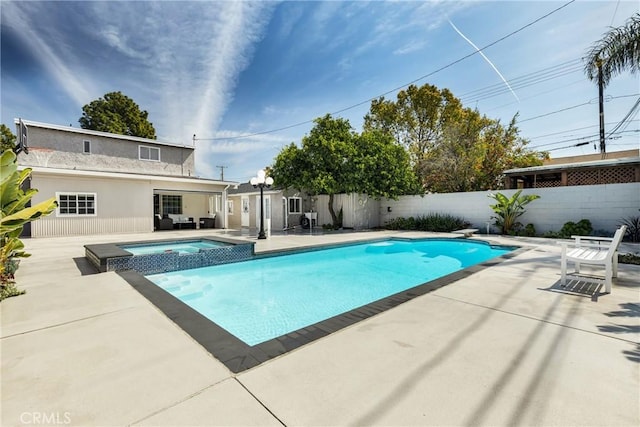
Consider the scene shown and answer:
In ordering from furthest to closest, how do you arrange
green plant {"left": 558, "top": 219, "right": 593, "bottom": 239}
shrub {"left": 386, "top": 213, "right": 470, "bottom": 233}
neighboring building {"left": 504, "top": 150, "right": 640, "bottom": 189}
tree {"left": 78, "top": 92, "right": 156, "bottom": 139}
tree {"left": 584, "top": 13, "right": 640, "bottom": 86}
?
tree {"left": 78, "top": 92, "right": 156, "bottom": 139} → shrub {"left": 386, "top": 213, "right": 470, "bottom": 233} → neighboring building {"left": 504, "top": 150, "right": 640, "bottom": 189} → green plant {"left": 558, "top": 219, "right": 593, "bottom": 239} → tree {"left": 584, "top": 13, "right": 640, "bottom": 86}

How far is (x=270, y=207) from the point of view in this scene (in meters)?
17.4

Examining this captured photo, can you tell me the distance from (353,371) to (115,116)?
3527cm

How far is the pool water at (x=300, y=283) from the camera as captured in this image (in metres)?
4.32

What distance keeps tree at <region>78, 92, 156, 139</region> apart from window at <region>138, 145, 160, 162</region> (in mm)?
13478

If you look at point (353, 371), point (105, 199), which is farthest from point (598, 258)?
point (105, 199)

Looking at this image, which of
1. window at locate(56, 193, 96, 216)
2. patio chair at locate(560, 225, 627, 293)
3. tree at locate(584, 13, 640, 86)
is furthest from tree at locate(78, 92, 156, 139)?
patio chair at locate(560, 225, 627, 293)

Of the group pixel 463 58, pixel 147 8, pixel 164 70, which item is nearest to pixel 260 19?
pixel 147 8

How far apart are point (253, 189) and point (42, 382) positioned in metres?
16.7

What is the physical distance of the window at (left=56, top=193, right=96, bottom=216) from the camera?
40.3 feet

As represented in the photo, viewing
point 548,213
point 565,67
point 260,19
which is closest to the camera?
point 260,19

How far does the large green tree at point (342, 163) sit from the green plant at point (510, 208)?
4393 mm

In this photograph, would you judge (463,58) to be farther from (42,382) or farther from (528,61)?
(42,382)

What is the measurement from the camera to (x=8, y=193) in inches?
147

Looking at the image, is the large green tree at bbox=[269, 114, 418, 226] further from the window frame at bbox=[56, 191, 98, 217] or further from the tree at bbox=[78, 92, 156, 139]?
the tree at bbox=[78, 92, 156, 139]
